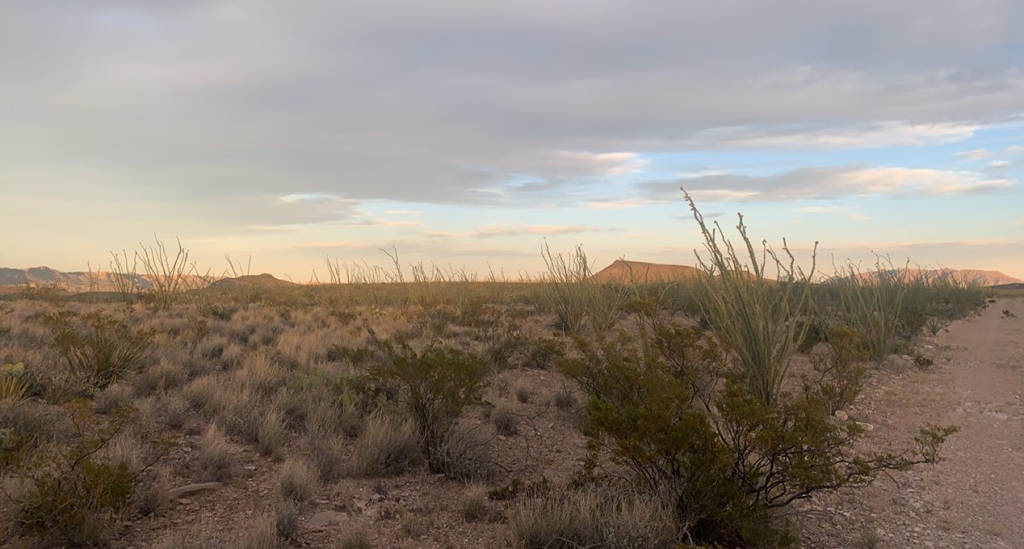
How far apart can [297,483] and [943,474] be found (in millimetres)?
5532

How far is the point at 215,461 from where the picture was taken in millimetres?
5227

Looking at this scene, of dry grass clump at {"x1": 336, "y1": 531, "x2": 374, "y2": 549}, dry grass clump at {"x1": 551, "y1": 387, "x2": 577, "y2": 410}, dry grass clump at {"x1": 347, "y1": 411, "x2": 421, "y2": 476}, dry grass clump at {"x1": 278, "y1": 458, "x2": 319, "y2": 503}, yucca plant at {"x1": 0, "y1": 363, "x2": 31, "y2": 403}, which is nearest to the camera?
dry grass clump at {"x1": 336, "y1": 531, "x2": 374, "y2": 549}

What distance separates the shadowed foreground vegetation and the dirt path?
235 mm

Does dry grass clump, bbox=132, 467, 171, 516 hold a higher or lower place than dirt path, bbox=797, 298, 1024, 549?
Answer: higher

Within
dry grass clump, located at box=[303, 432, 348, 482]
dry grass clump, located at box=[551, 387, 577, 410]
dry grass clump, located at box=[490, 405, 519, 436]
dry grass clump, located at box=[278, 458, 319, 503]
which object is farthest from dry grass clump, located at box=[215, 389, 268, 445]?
dry grass clump, located at box=[551, 387, 577, 410]

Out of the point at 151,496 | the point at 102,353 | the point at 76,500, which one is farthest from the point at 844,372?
the point at 102,353

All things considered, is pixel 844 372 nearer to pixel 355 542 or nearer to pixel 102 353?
pixel 355 542

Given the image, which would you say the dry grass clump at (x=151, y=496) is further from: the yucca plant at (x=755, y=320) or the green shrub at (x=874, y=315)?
the green shrub at (x=874, y=315)

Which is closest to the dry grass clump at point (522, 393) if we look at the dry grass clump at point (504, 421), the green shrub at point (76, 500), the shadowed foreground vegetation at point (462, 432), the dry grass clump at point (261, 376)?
the shadowed foreground vegetation at point (462, 432)

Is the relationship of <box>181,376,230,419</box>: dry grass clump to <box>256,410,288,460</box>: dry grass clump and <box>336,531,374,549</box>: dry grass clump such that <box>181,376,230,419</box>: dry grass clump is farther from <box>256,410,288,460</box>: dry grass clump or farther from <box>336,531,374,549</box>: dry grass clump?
<box>336,531,374,549</box>: dry grass clump

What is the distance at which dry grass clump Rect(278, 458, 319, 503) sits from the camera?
480 cm

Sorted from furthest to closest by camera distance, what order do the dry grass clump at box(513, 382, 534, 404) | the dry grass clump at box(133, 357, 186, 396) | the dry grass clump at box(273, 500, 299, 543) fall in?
the dry grass clump at box(513, 382, 534, 404) → the dry grass clump at box(133, 357, 186, 396) → the dry grass clump at box(273, 500, 299, 543)

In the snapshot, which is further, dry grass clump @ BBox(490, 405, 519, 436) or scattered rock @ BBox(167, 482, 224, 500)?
dry grass clump @ BBox(490, 405, 519, 436)

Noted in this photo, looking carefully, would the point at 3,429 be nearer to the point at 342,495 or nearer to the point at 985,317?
the point at 342,495
